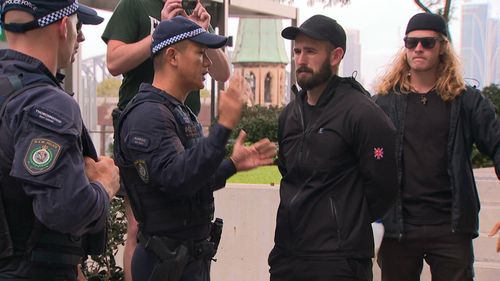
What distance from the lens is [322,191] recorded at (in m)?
3.69

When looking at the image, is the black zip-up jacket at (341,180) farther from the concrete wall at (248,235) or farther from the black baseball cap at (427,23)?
the concrete wall at (248,235)

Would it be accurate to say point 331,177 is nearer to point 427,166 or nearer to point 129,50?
point 427,166

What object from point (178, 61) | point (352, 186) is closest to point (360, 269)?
point (352, 186)

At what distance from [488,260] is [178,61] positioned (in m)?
Result: 4.02

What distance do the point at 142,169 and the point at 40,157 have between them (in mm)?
903

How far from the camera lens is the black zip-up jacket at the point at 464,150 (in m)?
4.17

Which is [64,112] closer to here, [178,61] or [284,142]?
[178,61]

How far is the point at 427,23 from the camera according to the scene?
4.49 metres

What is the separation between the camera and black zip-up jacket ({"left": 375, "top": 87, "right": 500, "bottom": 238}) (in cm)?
417

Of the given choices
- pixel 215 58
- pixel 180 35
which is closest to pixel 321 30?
pixel 215 58

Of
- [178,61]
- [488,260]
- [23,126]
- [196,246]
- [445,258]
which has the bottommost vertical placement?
[488,260]

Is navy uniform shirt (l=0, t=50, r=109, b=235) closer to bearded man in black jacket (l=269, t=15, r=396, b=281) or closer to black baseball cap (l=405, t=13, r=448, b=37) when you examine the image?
bearded man in black jacket (l=269, t=15, r=396, b=281)

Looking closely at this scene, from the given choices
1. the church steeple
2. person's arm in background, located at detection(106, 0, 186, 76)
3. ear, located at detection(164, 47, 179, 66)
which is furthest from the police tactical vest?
the church steeple

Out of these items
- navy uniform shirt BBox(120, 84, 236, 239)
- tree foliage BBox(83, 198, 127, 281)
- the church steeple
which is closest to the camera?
navy uniform shirt BBox(120, 84, 236, 239)
